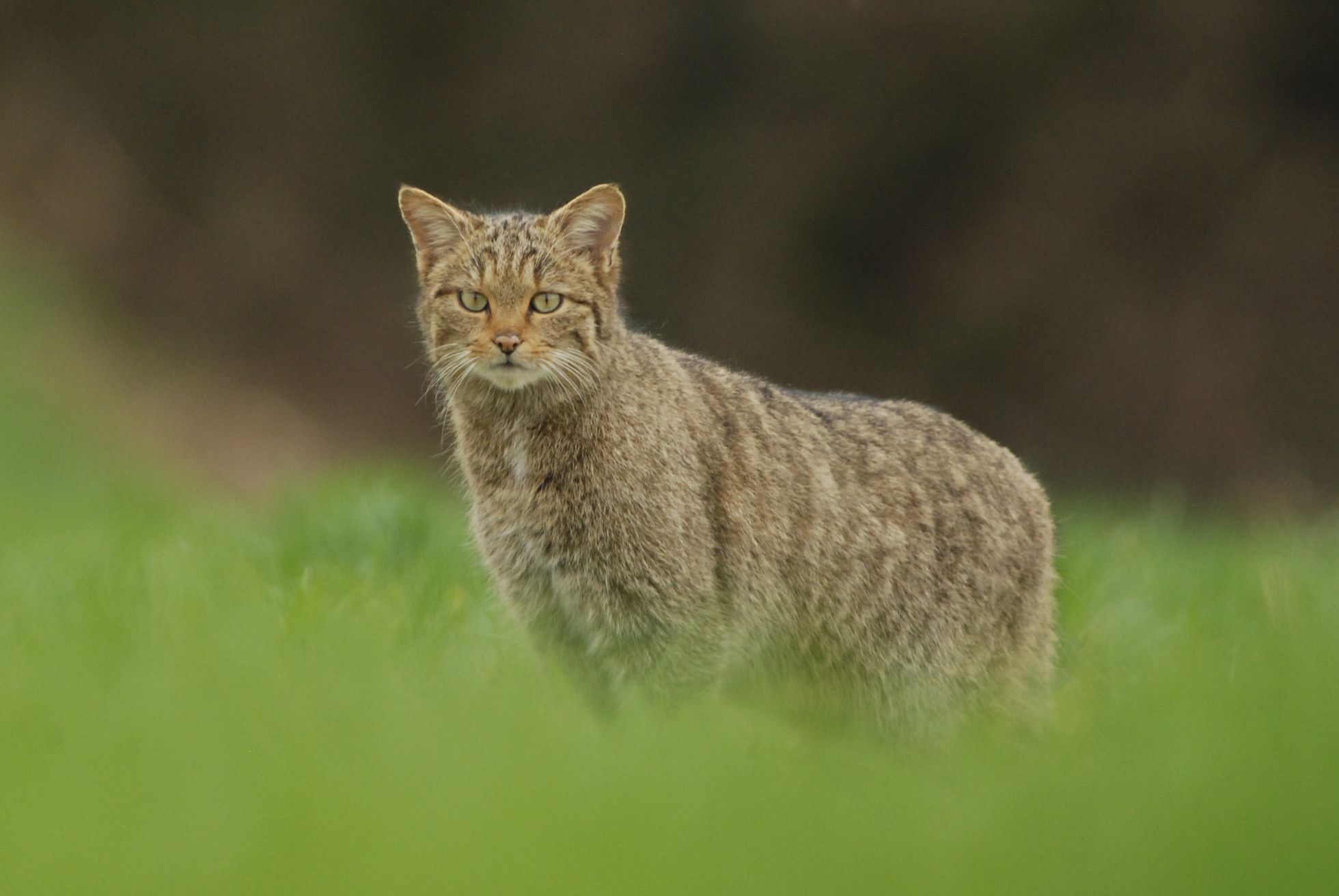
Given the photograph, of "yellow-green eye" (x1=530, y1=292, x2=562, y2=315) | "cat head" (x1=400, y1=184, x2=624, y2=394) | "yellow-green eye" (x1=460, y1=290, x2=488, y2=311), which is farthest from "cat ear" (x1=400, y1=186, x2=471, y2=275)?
"yellow-green eye" (x1=530, y1=292, x2=562, y2=315)

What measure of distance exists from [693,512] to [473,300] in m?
0.96

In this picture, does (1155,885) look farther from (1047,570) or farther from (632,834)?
(1047,570)

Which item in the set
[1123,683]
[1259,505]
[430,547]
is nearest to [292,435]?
[430,547]

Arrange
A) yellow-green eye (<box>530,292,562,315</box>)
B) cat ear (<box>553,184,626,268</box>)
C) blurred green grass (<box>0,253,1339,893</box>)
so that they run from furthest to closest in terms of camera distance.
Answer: cat ear (<box>553,184,626,268</box>)
yellow-green eye (<box>530,292,562,315</box>)
blurred green grass (<box>0,253,1339,893</box>)

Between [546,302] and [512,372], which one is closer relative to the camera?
[512,372]

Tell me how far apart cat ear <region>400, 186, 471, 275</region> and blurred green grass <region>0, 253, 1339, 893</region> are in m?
1.17

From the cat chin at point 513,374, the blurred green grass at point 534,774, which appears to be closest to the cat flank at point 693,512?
the cat chin at point 513,374

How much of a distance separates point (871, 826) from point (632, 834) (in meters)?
0.41

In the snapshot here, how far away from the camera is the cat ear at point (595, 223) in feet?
16.3

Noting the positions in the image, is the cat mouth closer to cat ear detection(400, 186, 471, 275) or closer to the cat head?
the cat head

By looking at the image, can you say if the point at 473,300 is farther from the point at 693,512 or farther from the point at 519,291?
the point at 693,512

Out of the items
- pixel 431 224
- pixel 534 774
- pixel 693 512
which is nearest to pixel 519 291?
pixel 431 224

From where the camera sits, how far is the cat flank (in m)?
4.58

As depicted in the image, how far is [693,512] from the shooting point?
4641 mm
